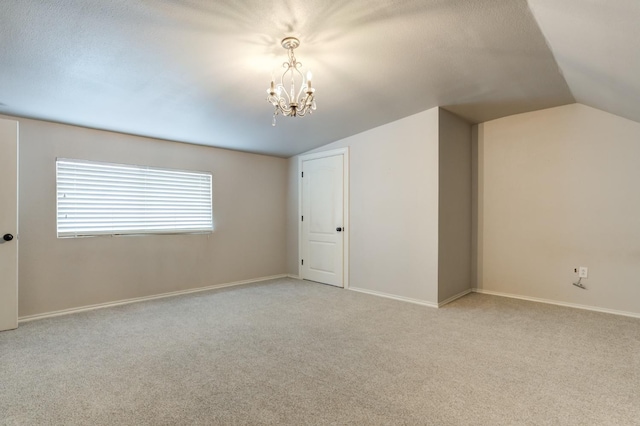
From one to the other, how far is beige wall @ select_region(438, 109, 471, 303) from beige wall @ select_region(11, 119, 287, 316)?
282 cm

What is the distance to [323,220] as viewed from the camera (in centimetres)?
532

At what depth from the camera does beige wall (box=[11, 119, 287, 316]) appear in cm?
357

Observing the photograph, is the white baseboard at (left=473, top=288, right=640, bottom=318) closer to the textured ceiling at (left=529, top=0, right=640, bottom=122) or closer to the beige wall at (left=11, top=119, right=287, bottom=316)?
the textured ceiling at (left=529, top=0, right=640, bottom=122)

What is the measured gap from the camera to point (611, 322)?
11.2 ft

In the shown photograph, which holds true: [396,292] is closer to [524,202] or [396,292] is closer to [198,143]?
[524,202]

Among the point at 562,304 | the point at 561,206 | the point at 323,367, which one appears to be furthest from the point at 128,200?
the point at 562,304

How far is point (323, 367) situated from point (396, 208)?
2.49m

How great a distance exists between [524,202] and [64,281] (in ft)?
18.4

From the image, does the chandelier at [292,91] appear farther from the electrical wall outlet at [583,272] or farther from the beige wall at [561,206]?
the electrical wall outlet at [583,272]

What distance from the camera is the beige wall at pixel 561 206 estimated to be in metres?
3.68

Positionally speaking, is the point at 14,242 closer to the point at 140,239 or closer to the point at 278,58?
the point at 140,239

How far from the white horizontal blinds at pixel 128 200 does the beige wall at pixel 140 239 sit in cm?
10

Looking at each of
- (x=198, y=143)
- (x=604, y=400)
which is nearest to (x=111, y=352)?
(x=198, y=143)

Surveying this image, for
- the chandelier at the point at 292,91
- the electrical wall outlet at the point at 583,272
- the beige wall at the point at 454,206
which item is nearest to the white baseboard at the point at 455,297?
the beige wall at the point at 454,206
